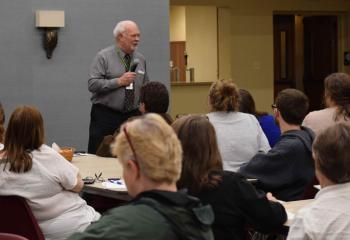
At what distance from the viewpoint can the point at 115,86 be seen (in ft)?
19.9

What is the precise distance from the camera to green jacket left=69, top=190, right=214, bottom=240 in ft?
6.17

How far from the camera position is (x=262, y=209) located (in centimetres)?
303

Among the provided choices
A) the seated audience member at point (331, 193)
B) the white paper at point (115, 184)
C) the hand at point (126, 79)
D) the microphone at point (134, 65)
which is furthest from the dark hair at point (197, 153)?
the microphone at point (134, 65)

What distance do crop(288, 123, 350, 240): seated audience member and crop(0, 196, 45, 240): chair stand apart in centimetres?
133

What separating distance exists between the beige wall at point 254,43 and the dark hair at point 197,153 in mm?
8600

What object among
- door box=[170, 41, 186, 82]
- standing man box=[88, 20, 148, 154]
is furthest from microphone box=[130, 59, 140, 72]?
door box=[170, 41, 186, 82]

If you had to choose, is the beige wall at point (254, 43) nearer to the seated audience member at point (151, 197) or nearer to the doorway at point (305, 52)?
the doorway at point (305, 52)

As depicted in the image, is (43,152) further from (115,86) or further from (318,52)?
(318,52)

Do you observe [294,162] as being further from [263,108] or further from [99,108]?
[263,108]

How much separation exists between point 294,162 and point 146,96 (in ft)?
4.53

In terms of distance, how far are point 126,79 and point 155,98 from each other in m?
1.13

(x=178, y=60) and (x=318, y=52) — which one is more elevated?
(x=318, y=52)

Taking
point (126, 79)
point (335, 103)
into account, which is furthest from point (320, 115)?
point (126, 79)

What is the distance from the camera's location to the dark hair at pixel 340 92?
4.72 metres
